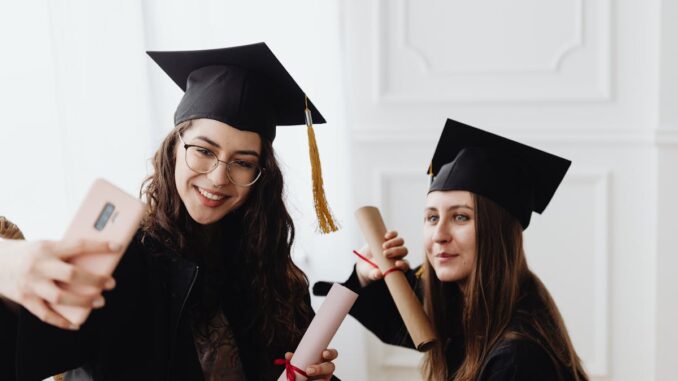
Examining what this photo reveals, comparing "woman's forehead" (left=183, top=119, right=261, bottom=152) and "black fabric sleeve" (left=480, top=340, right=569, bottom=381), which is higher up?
"woman's forehead" (left=183, top=119, right=261, bottom=152)

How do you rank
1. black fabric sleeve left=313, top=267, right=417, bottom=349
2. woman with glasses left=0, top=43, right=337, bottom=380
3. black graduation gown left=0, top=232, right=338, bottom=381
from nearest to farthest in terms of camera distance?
black graduation gown left=0, top=232, right=338, bottom=381
woman with glasses left=0, top=43, right=337, bottom=380
black fabric sleeve left=313, top=267, right=417, bottom=349

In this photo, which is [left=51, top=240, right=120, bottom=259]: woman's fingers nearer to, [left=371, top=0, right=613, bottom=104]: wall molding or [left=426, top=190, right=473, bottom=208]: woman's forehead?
[left=426, top=190, right=473, bottom=208]: woman's forehead

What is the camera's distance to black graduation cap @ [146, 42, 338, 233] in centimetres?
184

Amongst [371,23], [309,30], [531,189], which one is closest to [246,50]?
[531,189]

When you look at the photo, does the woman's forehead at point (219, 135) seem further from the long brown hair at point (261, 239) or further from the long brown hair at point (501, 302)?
the long brown hair at point (501, 302)

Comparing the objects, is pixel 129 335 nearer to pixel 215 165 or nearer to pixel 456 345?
pixel 215 165

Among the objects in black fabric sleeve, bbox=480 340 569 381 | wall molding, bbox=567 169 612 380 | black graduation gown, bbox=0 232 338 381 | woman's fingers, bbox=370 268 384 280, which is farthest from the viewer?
wall molding, bbox=567 169 612 380

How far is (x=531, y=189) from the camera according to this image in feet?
6.89

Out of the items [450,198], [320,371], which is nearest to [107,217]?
[320,371]

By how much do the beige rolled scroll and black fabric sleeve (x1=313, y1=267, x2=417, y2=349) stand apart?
0.24 m

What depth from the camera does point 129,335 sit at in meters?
1.61

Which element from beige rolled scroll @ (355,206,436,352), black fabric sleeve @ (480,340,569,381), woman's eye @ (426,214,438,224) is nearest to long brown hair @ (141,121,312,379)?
beige rolled scroll @ (355,206,436,352)

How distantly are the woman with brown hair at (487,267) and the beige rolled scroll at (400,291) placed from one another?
40 millimetres

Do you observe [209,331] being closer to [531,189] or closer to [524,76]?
[531,189]
